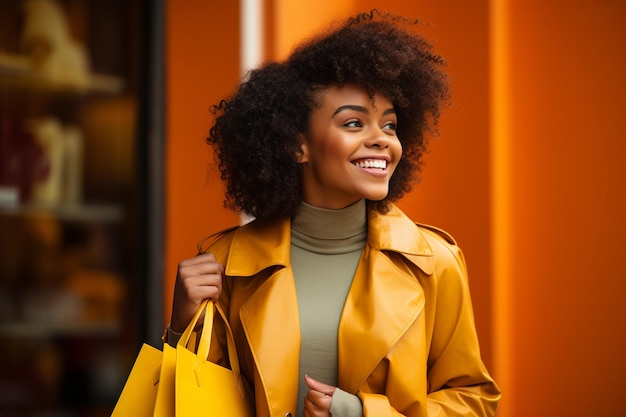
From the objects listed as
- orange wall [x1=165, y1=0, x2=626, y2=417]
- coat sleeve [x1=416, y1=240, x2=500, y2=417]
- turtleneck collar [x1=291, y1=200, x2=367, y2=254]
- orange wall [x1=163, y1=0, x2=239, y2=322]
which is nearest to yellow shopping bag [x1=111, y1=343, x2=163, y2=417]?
turtleneck collar [x1=291, y1=200, x2=367, y2=254]

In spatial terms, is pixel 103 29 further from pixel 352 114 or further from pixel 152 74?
pixel 352 114

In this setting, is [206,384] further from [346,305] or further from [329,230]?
[329,230]

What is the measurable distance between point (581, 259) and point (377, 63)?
1.55 m

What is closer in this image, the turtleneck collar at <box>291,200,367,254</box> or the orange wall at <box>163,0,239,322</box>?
the turtleneck collar at <box>291,200,367,254</box>

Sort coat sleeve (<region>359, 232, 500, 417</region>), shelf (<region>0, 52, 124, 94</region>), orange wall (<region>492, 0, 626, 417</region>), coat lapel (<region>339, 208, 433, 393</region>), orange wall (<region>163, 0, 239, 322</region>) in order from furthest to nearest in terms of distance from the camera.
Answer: shelf (<region>0, 52, 124, 94</region>) < orange wall (<region>163, 0, 239, 322</region>) < orange wall (<region>492, 0, 626, 417</region>) < coat sleeve (<region>359, 232, 500, 417</region>) < coat lapel (<region>339, 208, 433, 393</region>)

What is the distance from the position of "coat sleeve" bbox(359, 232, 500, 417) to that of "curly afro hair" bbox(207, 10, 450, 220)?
275mm

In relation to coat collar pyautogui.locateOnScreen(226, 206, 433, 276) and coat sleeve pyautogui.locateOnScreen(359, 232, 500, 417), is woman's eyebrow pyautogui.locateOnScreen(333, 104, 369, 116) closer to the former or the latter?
coat collar pyautogui.locateOnScreen(226, 206, 433, 276)

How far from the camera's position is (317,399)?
6.61 ft

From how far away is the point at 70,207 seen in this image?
416 cm

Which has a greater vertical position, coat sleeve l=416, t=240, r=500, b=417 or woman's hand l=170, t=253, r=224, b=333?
woman's hand l=170, t=253, r=224, b=333

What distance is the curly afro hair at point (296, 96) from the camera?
2217mm

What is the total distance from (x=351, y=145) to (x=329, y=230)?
0.24 m

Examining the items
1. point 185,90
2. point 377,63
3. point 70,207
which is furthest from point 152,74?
point 377,63

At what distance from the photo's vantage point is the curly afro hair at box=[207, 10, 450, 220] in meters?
2.22
